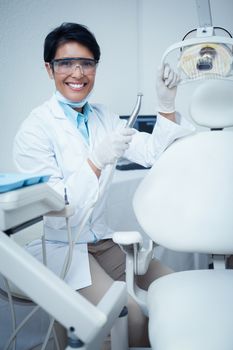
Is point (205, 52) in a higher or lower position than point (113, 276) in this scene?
higher

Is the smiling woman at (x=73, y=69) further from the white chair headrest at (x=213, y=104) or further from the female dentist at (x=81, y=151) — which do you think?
the white chair headrest at (x=213, y=104)

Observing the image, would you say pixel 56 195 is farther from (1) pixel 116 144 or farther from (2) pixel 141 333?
(2) pixel 141 333

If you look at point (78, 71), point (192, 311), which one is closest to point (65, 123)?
point (78, 71)

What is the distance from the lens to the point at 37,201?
622 mm

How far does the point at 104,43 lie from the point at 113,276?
1.44 metres

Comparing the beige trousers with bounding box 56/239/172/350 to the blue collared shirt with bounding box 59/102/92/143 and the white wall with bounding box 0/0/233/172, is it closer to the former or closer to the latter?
the blue collared shirt with bounding box 59/102/92/143

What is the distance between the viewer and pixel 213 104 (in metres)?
1.03

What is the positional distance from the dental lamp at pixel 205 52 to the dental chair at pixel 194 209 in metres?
0.04

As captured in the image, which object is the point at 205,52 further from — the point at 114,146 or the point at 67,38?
the point at 67,38

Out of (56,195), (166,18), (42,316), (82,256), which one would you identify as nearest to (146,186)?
(82,256)

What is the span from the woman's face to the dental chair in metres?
0.39

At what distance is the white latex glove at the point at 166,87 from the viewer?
1.04 m

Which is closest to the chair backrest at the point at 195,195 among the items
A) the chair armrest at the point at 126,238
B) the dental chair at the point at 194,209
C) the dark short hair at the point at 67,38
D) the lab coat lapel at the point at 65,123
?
the dental chair at the point at 194,209

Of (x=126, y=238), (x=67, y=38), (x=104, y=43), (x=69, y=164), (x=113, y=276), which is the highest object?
(x=104, y=43)
